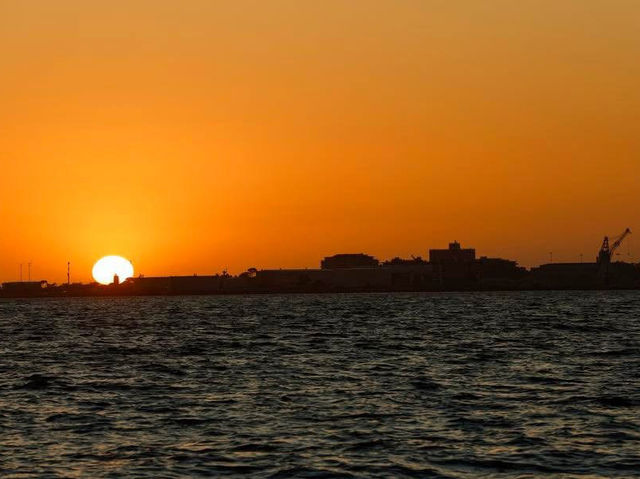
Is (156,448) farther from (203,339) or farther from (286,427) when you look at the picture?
(203,339)

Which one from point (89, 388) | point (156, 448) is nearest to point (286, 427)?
point (156, 448)

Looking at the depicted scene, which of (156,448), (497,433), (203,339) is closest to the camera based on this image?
(156,448)

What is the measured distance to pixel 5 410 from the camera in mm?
42406

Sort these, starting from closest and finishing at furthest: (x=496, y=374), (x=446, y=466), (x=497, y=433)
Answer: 1. (x=446, y=466)
2. (x=497, y=433)
3. (x=496, y=374)

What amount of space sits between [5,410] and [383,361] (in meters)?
27.9

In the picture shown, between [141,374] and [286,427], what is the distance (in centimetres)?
2209

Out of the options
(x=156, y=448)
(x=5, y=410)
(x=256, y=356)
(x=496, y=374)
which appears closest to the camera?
(x=156, y=448)

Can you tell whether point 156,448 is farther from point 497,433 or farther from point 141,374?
point 141,374

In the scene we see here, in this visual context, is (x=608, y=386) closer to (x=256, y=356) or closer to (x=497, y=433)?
(x=497, y=433)

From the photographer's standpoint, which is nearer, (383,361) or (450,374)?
(450,374)

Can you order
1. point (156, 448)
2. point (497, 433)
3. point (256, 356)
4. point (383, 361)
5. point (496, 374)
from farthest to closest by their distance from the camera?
point (256, 356), point (383, 361), point (496, 374), point (497, 433), point (156, 448)

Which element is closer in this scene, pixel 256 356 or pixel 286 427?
pixel 286 427

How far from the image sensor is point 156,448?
3331 centimetres

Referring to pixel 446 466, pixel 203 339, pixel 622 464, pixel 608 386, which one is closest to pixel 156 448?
pixel 446 466
